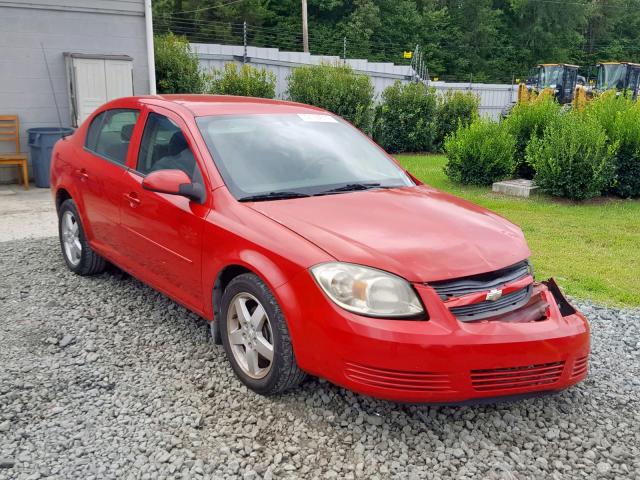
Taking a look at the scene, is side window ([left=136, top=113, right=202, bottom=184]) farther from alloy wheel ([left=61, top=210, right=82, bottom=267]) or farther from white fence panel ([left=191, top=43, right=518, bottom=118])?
white fence panel ([left=191, top=43, right=518, bottom=118])

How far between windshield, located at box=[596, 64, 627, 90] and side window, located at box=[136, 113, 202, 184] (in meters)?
25.4

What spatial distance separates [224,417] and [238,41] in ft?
138

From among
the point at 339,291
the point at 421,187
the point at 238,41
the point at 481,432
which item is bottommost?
the point at 481,432

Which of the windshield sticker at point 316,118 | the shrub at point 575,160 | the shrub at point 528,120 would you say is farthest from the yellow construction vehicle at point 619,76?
the windshield sticker at point 316,118

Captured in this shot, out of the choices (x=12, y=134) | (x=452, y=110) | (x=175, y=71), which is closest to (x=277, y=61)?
(x=452, y=110)

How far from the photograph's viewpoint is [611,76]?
86.5ft

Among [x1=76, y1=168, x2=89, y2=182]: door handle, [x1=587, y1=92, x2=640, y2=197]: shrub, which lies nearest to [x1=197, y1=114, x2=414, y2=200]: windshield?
[x1=76, y1=168, x2=89, y2=182]: door handle

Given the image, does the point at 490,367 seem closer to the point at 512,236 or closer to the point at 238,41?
the point at 512,236

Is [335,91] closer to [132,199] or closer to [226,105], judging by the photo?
[226,105]

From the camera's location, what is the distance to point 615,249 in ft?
22.9

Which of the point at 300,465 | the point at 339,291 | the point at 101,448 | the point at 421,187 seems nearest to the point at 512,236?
the point at 421,187

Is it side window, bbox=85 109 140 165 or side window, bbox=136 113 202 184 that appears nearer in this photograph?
side window, bbox=136 113 202 184

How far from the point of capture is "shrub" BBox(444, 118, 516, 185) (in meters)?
11.0

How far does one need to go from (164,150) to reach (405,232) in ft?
6.17
